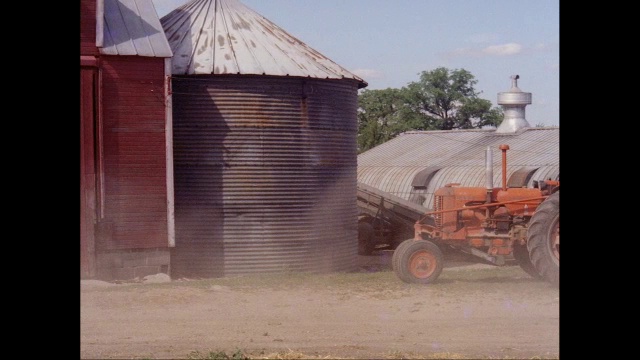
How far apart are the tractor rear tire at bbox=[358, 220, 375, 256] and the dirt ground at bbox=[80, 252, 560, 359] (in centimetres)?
456

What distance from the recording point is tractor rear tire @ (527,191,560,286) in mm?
13789

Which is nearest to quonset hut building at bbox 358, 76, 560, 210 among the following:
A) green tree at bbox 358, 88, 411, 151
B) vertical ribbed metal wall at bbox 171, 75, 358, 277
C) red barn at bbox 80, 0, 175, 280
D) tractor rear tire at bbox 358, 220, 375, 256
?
tractor rear tire at bbox 358, 220, 375, 256

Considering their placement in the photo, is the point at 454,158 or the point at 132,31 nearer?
the point at 132,31

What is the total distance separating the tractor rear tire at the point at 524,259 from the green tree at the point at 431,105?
38.9 meters

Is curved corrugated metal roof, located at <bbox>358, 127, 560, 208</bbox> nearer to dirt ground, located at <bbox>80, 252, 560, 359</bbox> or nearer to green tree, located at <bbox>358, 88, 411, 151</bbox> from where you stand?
dirt ground, located at <bbox>80, 252, 560, 359</bbox>

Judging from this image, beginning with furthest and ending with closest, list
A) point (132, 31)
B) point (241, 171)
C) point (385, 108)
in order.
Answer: point (385, 108) → point (241, 171) → point (132, 31)

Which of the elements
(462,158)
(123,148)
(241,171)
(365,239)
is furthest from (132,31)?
(462,158)

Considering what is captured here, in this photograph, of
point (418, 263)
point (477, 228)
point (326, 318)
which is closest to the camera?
point (326, 318)

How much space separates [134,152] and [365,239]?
7506 mm

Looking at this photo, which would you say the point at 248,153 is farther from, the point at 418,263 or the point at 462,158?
the point at 462,158

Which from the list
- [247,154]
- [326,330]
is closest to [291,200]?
[247,154]

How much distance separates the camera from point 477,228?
1571cm

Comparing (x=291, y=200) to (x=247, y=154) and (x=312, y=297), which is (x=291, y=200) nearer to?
(x=247, y=154)
